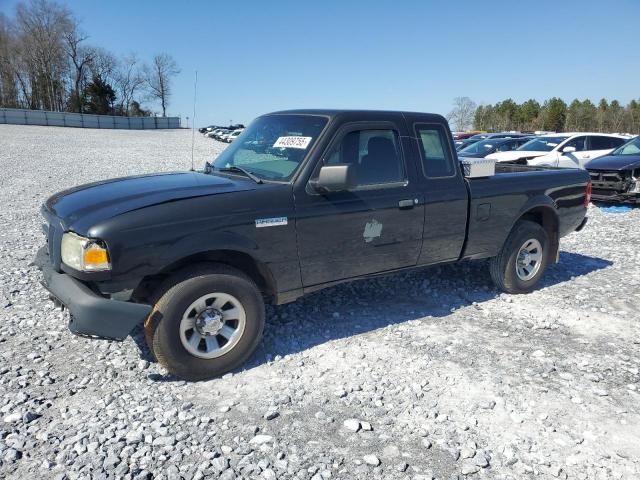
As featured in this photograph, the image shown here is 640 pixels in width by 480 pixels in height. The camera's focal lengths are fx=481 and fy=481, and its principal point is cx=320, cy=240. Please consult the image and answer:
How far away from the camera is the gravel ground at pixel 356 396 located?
285cm

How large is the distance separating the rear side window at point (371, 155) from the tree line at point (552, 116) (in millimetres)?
47573

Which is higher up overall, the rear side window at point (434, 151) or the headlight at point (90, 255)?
the rear side window at point (434, 151)

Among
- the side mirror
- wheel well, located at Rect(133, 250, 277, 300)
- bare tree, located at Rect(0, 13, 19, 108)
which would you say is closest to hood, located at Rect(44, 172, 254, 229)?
wheel well, located at Rect(133, 250, 277, 300)

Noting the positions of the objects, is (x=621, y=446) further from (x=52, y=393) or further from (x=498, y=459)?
(x=52, y=393)

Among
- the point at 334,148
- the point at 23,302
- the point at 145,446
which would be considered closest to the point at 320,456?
the point at 145,446

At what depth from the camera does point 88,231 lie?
3254mm

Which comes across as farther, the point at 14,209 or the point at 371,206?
the point at 14,209

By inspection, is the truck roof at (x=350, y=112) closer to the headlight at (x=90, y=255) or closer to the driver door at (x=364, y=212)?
the driver door at (x=364, y=212)

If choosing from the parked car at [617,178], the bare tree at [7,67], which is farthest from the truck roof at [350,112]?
the bare tree at [7,67]

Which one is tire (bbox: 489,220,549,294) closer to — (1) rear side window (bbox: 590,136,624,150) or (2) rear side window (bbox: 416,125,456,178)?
(2) rear side window (bbox: 416,125,456,178)

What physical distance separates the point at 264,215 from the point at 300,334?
1.37 m

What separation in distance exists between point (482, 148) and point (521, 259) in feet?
39.0

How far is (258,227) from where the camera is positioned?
3730mm

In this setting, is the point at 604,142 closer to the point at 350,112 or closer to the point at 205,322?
the point at 350,112
